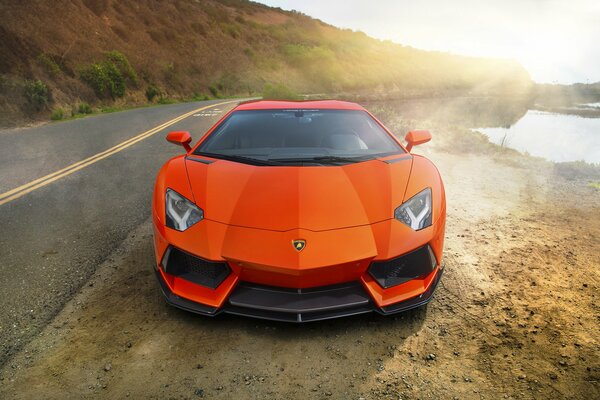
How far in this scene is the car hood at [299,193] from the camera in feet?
8.24

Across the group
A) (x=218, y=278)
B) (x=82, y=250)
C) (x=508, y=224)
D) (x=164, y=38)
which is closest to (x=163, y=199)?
(x=218, y=278)

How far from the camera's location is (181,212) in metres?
2.71

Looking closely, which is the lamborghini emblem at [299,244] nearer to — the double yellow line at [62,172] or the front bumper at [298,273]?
the front bumper at [298,273]

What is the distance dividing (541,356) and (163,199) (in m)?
2.59

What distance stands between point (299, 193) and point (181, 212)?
0.82 m

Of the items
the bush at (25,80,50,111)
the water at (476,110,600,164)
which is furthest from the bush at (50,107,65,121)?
the water at (476,110,600,164)

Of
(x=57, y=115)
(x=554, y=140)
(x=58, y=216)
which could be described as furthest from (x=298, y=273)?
(x=554, y=140)

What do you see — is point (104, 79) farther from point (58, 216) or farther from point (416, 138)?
point (416, 138)

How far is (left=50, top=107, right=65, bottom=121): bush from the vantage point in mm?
16328

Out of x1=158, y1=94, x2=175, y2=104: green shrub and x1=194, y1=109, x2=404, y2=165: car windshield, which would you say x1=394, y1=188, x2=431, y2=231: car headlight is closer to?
x1=194, y1=109, x2=404, y2=165: car windshield

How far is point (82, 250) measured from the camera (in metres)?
3.76

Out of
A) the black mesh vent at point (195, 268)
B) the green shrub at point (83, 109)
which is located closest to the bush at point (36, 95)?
the green shrub at point (83, 109)

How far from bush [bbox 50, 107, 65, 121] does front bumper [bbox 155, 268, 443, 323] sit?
1723 cm

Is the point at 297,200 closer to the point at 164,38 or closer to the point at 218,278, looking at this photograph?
the point at 218,278
